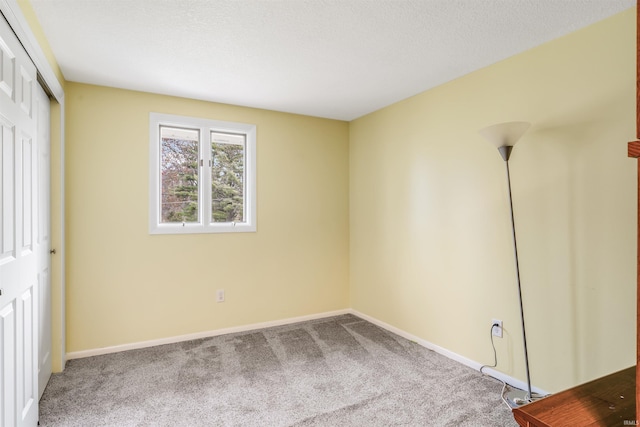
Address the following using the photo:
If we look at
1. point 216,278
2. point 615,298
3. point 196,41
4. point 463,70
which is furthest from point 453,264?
point 196,41

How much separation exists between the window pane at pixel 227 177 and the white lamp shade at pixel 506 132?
239 cm

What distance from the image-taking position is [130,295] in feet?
9.97

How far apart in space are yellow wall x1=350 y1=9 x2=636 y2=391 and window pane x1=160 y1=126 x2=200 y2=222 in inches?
77.5

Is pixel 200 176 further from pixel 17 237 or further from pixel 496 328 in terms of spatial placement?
pixel 496 328

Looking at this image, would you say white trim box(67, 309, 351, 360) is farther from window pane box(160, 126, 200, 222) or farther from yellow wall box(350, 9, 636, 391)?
window pane box(160, 126, 200, 222)

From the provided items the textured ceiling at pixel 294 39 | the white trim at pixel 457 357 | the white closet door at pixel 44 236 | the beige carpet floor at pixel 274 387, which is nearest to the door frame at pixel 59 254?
the white closet door at pixel 44 236

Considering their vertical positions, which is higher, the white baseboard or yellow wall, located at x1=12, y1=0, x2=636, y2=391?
yellow wall, located at x1=12, y1=0, x2=636, y2=391

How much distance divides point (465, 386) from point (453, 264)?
3.01 ft

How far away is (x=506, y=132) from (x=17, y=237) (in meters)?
2.70

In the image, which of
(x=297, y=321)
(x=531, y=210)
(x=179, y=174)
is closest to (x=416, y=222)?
(x=531, y=210)

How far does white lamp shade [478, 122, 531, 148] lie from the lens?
6.69ft

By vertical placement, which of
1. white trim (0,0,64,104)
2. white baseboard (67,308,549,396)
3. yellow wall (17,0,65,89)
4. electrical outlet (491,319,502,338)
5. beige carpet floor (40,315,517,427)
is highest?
yellow wall (17,0,65,89)

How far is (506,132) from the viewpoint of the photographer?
6.84 ft

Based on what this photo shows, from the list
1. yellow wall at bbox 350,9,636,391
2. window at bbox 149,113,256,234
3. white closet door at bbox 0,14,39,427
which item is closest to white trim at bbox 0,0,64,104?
white closet door at bbox 0,14,39,427
